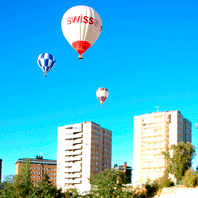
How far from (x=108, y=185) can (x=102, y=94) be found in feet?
88.8

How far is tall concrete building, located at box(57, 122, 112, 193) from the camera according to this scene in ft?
400

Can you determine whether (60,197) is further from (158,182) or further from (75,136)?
(75,136)

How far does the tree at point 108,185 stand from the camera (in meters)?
65.0

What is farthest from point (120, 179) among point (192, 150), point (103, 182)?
point (192, 150)

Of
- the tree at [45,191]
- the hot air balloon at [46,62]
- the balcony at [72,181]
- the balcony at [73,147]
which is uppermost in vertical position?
the hot air balloon at [46,62]

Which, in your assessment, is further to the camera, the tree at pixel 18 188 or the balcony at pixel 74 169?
the balcony at pixel 74 169

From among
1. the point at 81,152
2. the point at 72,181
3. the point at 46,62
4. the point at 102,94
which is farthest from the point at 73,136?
the point at 46,62

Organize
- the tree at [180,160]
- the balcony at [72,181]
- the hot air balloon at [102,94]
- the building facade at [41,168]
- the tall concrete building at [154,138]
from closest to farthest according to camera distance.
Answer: the tree at [180,160] → the hot air balloon at [102,94] → the tall concrete building at [154,138] → the balcony at [72,181] → the building facade at [41,168]

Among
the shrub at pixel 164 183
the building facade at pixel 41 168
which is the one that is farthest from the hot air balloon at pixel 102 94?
the building facade at pixel 41 168

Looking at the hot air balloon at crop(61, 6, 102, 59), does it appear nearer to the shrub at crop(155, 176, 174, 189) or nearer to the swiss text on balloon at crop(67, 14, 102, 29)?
the swiss text on balloon at crop(67, 14, 102, 29)

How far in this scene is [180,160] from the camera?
72.7 metres

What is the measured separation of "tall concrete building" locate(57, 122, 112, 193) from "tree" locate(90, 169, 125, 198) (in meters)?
52.2

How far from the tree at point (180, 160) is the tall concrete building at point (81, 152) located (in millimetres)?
49564

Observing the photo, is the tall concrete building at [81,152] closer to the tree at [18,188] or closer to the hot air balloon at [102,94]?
the hot air balloon at [102,94]
